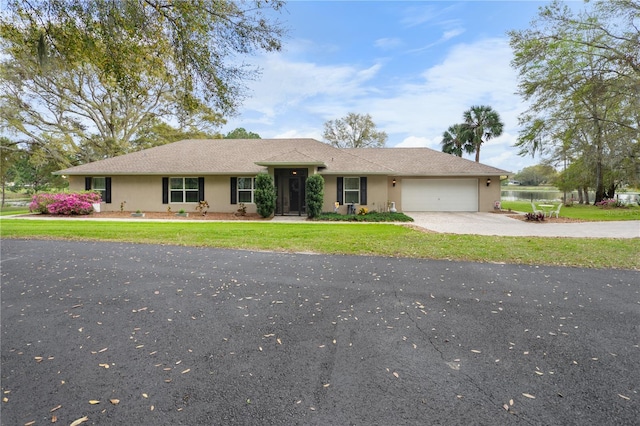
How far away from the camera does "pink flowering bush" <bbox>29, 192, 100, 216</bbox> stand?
16.3 metres

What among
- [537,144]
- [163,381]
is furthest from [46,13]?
[537,144]

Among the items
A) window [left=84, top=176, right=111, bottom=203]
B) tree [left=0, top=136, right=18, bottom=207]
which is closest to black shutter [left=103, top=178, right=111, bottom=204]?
window [left=84, top=176, right=111, bottom=203]

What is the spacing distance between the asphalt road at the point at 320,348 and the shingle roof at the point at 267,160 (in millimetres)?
11064

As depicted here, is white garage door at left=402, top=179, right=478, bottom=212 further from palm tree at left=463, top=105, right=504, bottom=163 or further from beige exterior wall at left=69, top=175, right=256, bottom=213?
beige exterior wall at left=69, top=175, right=256, bottom=213

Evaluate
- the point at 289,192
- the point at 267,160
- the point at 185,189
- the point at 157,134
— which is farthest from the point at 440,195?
the point at 157,134

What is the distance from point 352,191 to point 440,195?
6.04 m

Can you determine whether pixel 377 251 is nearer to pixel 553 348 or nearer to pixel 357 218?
pixel 553 348

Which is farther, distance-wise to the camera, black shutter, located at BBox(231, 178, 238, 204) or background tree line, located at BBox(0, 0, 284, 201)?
black shutter, located at BBox(231, 178, 238, 204)

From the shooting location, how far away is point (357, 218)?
15070 millimetres

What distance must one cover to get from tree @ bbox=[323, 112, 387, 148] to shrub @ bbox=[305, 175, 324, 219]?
24.8 m

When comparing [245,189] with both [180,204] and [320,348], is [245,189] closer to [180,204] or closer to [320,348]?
[180,204]

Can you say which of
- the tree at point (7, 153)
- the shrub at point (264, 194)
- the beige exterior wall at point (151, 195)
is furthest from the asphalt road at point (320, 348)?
the tree at point (7, 153)

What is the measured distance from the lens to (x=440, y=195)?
19.2 metres

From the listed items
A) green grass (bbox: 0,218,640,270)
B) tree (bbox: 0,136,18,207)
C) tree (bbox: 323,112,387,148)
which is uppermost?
tree (bbox: 323,112,387,148)
